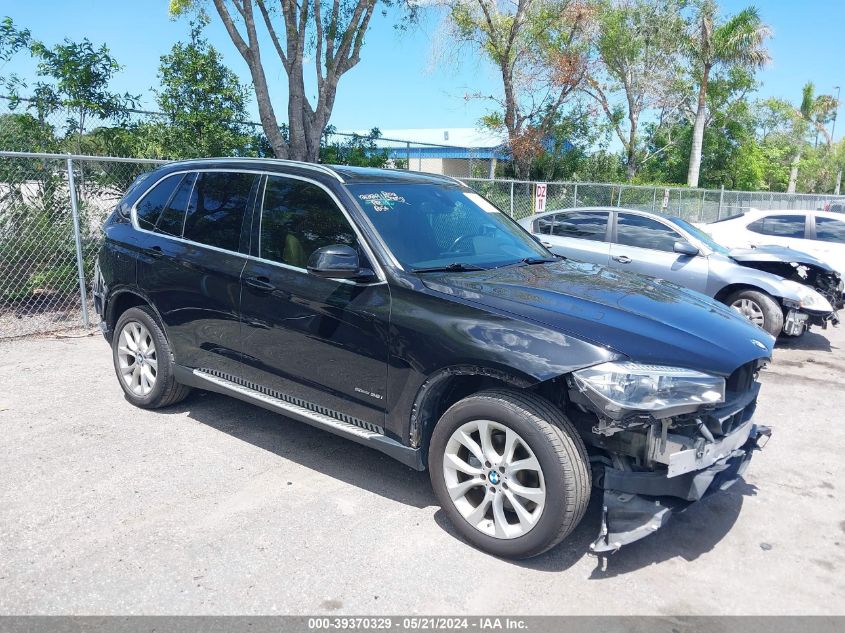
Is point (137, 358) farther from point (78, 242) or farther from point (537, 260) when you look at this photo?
point (78, 242)

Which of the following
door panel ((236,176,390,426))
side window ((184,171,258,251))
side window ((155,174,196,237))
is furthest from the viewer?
side window ((155,174,196,237))

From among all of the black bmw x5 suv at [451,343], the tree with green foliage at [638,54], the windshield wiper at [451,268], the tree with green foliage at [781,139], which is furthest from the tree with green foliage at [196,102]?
the tree with green foliage at [781,139]

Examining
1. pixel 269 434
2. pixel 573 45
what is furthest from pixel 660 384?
pixel 573 45

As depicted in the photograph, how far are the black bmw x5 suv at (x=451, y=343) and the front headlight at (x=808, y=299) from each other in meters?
4.38

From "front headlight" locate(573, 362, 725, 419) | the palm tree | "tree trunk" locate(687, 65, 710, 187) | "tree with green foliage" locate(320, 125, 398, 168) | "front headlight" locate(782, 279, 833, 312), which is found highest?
the palm tree

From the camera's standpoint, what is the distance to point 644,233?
8.80m

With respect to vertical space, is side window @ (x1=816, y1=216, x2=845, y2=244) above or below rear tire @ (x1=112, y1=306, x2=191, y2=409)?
above

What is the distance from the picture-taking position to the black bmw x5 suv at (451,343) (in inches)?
120

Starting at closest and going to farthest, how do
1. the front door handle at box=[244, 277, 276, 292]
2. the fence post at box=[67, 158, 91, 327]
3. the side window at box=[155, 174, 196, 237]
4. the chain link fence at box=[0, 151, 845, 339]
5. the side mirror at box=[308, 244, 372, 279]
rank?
the side mirror at box=[308, 244, 372, 279]
the front door handle at box=[244, 277, 276, 292]
the side window at box=[155, 174, 196, 237]
the fence post at box=[67, 158, 91, 327]
the chain link fence at box=[0, 151, 845, 339]

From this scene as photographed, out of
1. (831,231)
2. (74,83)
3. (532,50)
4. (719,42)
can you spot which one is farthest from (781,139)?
(74,83)

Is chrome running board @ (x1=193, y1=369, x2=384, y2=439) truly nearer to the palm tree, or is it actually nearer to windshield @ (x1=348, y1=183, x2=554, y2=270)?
windshield @ (x1=348, y1=183, x2=554, y2=270)

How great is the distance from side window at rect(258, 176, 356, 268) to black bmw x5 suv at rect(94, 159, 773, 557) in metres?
0.01

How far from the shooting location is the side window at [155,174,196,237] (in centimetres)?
490

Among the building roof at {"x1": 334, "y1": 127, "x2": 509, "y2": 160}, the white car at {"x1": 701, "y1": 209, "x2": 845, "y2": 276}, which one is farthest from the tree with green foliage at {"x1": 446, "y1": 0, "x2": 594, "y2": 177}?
the white car at {"x1": 701, "y1": 209, "x2": 845, "y2": 276}
